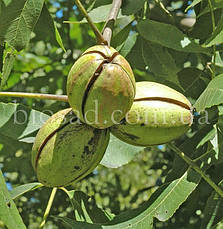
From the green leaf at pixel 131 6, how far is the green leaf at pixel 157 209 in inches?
30.4

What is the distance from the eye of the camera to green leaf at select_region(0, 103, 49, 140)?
2254mm

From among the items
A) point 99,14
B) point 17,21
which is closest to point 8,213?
point 17,21

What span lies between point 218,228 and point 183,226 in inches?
46.6

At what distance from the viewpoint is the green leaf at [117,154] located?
2.31m

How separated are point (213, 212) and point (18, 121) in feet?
3.10

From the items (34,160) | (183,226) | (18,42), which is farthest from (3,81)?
(183,226)

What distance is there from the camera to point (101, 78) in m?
1.66

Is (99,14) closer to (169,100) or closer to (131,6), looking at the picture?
(131,6)

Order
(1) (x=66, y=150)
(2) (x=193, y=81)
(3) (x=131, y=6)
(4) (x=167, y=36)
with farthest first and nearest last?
(2) (x=193, y=81), (3) (x=131, y=6), (4) (x=167, y=36), (1) (x=66, y=150)

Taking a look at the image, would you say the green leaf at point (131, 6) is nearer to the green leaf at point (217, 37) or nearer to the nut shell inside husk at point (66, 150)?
the green leaf at point (217, 37)

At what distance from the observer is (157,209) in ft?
6.52

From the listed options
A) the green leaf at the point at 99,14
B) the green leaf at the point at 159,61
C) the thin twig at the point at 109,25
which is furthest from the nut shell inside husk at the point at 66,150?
the green leaf at the point at 99,14

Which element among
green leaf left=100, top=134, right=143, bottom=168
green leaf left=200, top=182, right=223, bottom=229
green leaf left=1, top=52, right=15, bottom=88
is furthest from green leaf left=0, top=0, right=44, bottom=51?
green leaf left=200, top=182, right=223, bottom=229

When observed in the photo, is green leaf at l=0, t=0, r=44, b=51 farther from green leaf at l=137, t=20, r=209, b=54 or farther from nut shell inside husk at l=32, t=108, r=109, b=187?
green leaf at l=137, t=20, r=209, b=54
